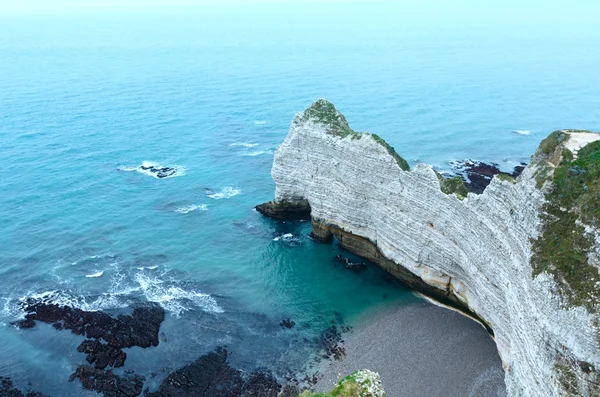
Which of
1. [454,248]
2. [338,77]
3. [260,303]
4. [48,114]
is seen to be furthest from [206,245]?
[338,77]

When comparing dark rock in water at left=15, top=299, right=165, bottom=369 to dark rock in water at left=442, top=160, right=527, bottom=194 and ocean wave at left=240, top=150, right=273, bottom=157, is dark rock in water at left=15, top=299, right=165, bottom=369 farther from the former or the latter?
dark rock in water at left=442, top=160, right=527, bottom=194

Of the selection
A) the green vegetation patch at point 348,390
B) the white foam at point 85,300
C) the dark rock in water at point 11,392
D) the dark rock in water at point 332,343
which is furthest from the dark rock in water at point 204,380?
the green vegetation patch at point 348,390

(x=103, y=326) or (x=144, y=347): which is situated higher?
(x=103, y=326)

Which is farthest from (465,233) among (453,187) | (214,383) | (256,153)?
(256,153)

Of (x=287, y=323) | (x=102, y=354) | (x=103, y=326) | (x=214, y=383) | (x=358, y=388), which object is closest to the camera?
(x=358, y=388)

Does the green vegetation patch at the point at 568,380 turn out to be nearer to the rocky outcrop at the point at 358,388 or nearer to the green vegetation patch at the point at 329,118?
the rocky outcrop at the point at 358,388

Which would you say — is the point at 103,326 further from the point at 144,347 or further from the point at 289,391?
the point at 289,391
